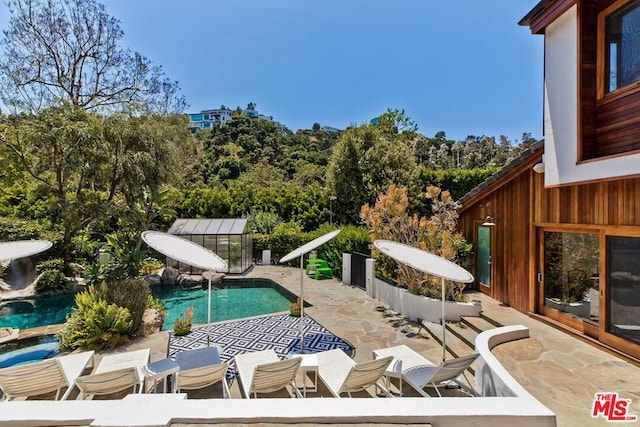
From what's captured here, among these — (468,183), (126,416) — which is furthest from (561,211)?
(468,183)

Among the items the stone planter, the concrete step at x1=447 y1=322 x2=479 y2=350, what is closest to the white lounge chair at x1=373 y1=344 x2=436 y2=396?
the concrete step at x1=447 y1=322 x2=479 y2=350

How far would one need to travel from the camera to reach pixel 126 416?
2.93 m

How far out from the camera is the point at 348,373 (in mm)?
4633

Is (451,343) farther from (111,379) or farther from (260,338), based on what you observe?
(111,379)

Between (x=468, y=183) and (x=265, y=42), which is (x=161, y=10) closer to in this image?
(x=265, y=42)

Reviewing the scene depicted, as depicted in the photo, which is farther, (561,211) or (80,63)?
(80,63)

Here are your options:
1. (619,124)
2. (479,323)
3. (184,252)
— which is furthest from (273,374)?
(619,124)

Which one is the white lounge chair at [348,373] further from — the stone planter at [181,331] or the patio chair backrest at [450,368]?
the stone planter at [181,331]

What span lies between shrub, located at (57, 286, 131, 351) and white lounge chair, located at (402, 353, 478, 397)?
6.42 meters

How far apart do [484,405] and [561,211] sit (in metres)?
5.56

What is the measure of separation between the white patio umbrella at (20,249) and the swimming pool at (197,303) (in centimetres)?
434

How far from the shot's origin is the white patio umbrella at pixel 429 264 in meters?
4.92

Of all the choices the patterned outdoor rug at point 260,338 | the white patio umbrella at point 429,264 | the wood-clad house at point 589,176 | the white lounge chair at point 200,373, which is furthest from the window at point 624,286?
the white lounge chair at point 200,373

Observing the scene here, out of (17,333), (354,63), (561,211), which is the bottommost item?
(17,333)
